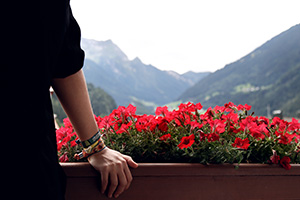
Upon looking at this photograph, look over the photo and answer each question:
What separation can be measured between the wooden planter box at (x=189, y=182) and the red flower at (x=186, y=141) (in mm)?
64

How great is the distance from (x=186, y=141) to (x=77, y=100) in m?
0.39

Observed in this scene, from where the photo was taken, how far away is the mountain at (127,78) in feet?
232

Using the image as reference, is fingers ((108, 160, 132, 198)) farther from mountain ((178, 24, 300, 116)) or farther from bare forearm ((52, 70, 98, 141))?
mountain ((178, 24, 300, 116))

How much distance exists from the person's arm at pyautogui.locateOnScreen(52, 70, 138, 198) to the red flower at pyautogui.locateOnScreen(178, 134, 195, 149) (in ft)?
0.57

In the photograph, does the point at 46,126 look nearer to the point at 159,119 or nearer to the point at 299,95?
the point at 159,119

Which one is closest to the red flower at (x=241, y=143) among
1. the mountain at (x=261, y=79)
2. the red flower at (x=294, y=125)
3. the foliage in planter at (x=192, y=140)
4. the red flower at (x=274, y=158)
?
the foliage in planter at (x=192, y=140)

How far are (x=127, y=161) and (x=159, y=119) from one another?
1.05 ft

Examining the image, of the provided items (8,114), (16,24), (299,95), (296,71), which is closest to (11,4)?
(16,24)

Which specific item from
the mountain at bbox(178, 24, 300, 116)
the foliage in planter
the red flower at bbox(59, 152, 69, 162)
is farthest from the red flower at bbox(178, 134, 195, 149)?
the mountain at bbox(178, 24, 300, 116)

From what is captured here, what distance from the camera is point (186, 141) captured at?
968 millimetres

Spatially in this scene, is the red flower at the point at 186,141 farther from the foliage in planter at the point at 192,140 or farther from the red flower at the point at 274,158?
the red flower at the point at 274,158

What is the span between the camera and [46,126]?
0.63m

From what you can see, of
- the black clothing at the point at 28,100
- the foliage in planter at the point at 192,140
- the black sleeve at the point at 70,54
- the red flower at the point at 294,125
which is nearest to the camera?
the black clothing at the point at 28,100

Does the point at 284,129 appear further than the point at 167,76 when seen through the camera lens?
No
